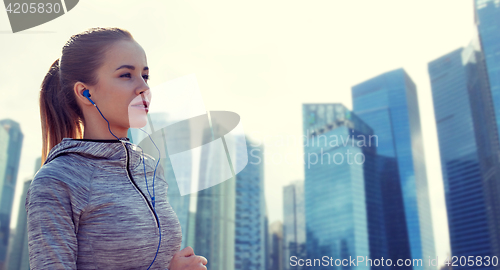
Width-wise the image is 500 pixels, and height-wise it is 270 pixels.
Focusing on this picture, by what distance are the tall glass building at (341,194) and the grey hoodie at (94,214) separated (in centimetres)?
5433

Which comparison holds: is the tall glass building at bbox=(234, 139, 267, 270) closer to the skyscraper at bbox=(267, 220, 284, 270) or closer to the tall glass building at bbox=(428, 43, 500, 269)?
the skyscraper at bbox=(267, 220, 284, 270)

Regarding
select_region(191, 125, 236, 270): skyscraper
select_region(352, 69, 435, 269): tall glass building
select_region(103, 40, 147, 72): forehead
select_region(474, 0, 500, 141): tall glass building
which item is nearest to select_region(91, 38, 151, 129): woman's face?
select_region(103, 40, 147, 72): forehead

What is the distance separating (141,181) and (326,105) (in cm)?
6524

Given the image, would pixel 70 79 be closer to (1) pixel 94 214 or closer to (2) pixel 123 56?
(2) pixel 123 56

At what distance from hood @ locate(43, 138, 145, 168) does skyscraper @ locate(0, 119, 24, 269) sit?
5716 cm

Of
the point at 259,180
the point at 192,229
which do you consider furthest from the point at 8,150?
the point at 259,180

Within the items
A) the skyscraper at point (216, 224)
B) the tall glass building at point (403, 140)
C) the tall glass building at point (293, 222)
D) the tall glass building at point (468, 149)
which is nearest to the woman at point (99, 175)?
the skyscraper at point (216, 224)

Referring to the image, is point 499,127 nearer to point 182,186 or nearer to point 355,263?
point 355,263

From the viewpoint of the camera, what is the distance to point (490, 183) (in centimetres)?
5009

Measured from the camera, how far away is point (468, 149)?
55156mm

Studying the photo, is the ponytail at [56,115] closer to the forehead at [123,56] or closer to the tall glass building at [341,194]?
the forehead at [123,56]

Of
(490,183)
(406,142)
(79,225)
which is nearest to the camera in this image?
(79,225)

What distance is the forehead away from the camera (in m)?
0.82

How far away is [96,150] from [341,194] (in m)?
56.8
